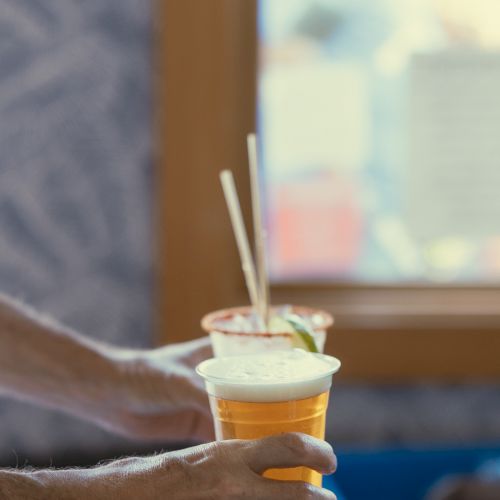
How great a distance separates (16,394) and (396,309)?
33.5 inches

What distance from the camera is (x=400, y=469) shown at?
69.3 inches

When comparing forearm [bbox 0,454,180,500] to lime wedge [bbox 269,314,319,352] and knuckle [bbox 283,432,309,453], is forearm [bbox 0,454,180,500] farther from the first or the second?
lime wedge [bbox 269,314,319,352]

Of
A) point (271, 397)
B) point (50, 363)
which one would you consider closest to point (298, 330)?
point (271, 397)

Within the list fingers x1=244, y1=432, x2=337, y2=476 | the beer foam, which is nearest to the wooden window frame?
the beer foam

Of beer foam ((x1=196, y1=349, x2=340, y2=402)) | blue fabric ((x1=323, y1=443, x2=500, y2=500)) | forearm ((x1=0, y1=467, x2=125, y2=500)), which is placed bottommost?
blue fabric ((x1=323, y1=443, x2=500, y2=500))

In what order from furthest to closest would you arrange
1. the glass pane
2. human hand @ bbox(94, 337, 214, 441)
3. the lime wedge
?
the glass pane → human hand @ bbox(94, 337, 214, 441) → the lime wedge

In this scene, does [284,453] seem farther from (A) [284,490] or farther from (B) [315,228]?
(B) [315,228]

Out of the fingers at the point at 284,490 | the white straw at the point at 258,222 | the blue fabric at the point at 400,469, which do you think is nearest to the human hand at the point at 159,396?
the white straw at the point at 258,222

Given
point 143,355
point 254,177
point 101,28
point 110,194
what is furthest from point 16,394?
point 101,28

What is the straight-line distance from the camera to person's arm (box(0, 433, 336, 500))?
0.69 metres

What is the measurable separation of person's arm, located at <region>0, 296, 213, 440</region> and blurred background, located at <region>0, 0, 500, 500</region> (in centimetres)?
53

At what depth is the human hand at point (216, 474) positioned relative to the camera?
691 millimetres

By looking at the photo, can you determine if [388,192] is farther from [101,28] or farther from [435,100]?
[101,28]

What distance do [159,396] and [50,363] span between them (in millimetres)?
187
